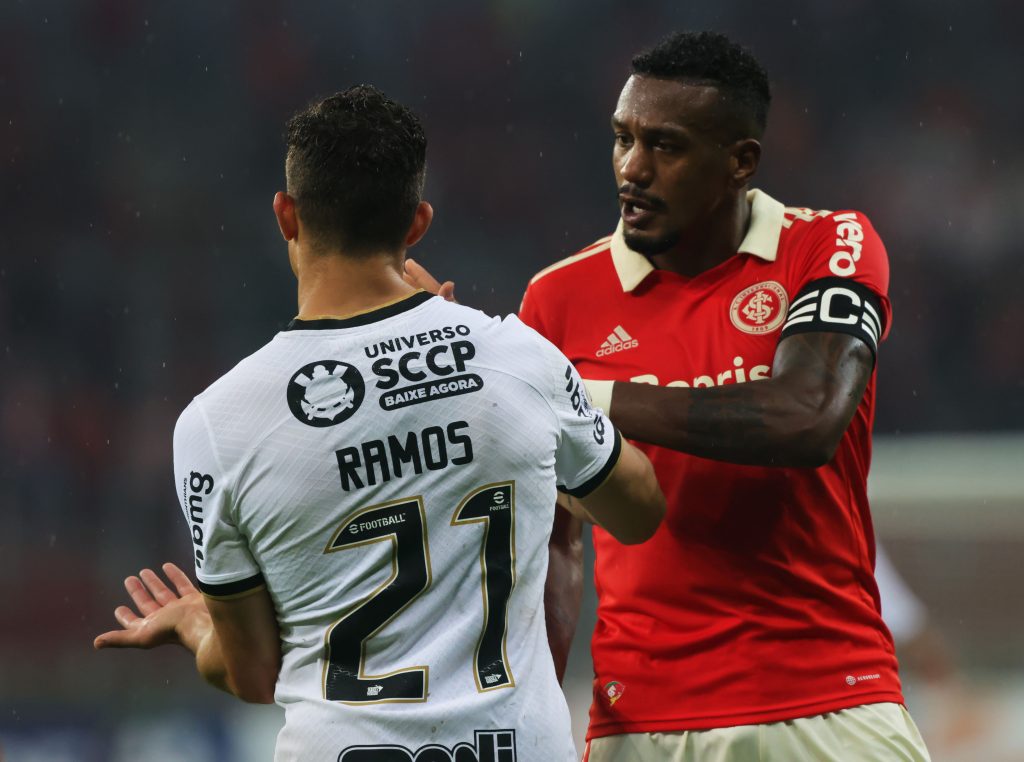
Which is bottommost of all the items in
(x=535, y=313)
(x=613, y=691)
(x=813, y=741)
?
(x=813, y=741)

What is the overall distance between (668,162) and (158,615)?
143 centimetres

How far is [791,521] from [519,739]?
0.97 meters

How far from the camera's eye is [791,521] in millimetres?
2846

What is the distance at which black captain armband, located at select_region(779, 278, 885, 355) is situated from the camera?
2771 mm

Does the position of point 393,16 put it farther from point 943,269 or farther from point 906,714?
point 906,714

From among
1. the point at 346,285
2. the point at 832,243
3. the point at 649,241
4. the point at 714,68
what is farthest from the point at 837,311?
the point at 346,285

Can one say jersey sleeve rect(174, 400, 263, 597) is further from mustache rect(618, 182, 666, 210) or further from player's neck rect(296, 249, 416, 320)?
mustache rect(618, 182, 666, 210)

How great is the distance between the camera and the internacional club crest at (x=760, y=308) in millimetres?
2924

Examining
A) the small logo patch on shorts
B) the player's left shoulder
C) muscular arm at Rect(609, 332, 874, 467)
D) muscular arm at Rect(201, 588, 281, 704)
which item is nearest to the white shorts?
the small logo patch on shorts

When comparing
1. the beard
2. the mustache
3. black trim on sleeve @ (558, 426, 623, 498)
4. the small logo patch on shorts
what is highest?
the mustache

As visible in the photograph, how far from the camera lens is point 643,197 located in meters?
3.03

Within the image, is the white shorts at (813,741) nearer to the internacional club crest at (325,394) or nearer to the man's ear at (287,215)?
the internacional club crest at (325,394)

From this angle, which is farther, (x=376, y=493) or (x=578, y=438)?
(x=578, y=438)

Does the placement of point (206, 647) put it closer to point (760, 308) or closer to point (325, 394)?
point (325, 394)
